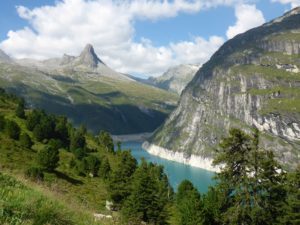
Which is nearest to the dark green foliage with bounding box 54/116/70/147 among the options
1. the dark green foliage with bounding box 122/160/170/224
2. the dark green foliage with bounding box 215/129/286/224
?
the dark green foliage with bounding box 122/160/170/224

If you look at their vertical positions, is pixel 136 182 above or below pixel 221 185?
below

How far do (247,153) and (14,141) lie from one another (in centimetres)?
4087

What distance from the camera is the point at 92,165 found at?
7294cm

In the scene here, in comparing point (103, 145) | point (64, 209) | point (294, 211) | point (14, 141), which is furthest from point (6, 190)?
point (103, 145)

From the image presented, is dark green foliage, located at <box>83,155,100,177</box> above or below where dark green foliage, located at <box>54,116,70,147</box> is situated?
below

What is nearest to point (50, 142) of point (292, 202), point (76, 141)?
point (76, 141)

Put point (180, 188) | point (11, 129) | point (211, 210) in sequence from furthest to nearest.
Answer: point (180, 188) < point (11, 129) < point (211, 210)

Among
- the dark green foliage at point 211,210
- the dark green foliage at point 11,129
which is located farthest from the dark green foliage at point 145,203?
the dark green foliage at point 11,129

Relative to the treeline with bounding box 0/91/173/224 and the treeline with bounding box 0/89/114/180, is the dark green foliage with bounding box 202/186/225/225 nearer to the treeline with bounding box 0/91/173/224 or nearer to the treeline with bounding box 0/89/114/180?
the treeline with bounding box 0/91/173/224

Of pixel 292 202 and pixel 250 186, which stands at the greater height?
pixel 250 186

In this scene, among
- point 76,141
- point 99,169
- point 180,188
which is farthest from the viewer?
point 76,141

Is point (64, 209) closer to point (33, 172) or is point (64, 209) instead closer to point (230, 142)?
point (230, 142)

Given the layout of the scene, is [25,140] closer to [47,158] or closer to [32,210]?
[47,158]

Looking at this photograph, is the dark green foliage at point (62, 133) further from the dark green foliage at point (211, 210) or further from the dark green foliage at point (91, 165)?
the dark green foliage at point (211, 210)
